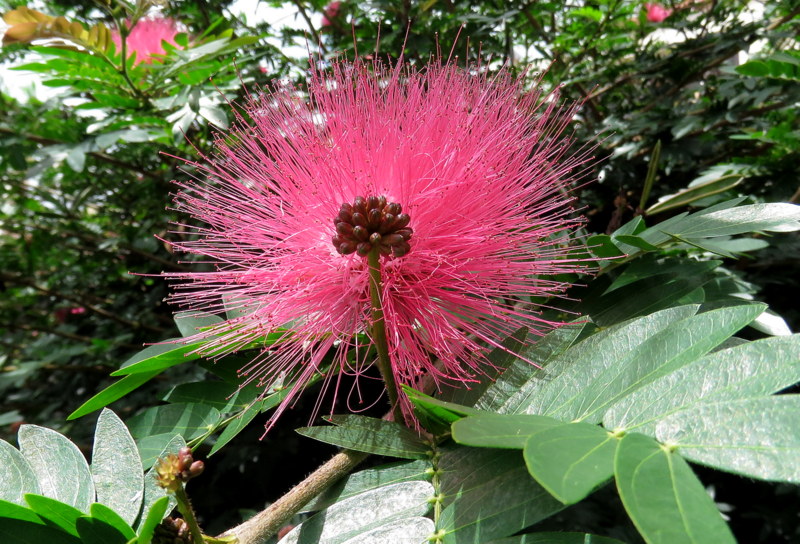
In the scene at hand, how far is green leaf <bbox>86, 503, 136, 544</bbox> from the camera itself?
2.48 ft

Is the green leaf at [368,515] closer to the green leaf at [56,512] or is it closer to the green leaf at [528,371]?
the green leaf at [528,371]

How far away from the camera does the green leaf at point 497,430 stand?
568 millimetres

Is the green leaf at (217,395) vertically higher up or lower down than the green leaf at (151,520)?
higher up

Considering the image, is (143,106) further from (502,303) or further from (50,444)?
(502,303)

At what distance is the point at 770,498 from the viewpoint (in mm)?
2139

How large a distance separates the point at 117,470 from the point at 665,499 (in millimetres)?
824

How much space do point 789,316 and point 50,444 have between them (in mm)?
2253

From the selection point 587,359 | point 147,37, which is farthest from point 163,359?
point 147,37

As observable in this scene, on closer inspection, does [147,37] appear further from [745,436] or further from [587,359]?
[745,436]

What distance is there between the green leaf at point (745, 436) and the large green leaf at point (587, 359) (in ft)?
0.57

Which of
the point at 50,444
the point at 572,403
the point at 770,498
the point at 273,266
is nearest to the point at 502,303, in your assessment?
the point at 572,403

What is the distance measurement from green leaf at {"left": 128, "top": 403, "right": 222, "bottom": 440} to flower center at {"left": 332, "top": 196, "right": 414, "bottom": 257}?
463 millimetres

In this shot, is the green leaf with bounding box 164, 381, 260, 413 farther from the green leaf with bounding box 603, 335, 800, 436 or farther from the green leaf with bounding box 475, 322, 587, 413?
the green leaf with bounding box 603, 335, 800, 436

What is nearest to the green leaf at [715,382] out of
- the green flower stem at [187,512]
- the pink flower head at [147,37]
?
the green flower stem at [187,512]
